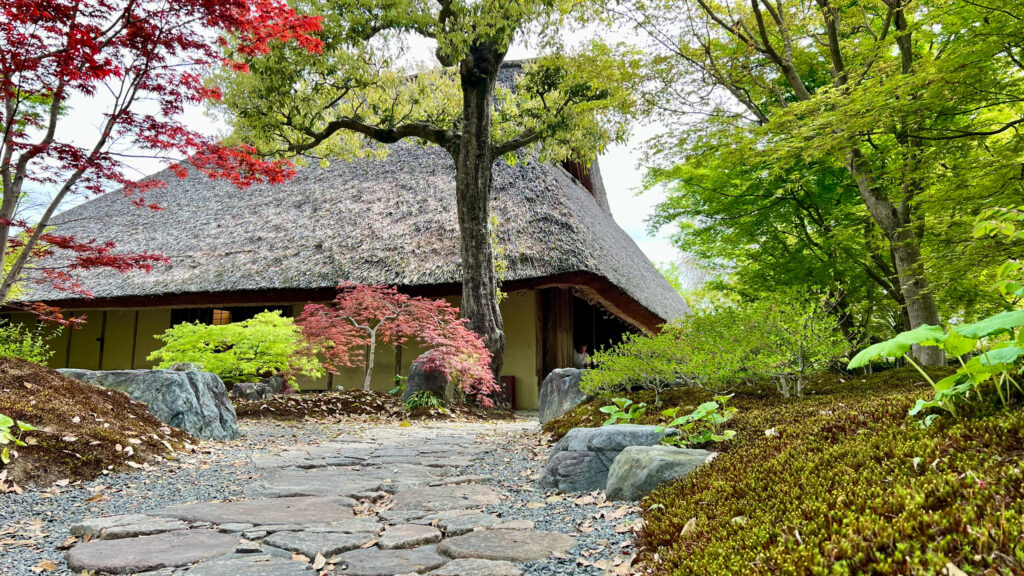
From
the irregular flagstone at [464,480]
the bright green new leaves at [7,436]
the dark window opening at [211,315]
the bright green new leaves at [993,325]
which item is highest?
the dark window opening at [211,315]

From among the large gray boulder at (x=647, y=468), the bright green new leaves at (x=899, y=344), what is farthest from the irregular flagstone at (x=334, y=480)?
the bright green new leaves at (x=899, y=344)

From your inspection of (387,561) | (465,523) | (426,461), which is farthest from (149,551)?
(426,461)

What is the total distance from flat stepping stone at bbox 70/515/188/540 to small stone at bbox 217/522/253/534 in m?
0.15

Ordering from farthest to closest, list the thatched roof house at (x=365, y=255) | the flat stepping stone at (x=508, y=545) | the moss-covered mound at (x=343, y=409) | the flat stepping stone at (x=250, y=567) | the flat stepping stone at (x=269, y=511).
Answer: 1. the thatched roof house at (x=365, y=255)
2. the moss-covered mound at (x=343, y=409)
3. the flat stepping stone at (x=269, y=511)
4. the flat stepping stone at (x=508, y=545)
5. the flat stepping stone at (x=250, y=567)

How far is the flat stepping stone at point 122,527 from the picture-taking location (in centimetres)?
227

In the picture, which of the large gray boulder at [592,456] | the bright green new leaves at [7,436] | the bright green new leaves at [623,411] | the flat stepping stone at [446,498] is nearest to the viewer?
the flat stepping stone at [446,498]

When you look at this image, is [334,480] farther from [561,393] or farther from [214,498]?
[561,393]

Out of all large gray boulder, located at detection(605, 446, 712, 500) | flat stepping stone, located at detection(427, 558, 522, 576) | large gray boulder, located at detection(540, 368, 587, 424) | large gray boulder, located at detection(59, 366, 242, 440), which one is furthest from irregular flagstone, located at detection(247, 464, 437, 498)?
large gray boulder, located at detection(540, 368, 587, 424)

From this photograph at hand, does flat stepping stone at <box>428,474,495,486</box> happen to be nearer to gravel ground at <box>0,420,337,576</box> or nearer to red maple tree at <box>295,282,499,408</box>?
gravel ground at <box>0,420,337,576</box>

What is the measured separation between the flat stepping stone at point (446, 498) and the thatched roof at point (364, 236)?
5.75 metres

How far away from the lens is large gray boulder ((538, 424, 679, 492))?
3080mm

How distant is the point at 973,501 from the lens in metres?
1.35

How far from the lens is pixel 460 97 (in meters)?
9.02

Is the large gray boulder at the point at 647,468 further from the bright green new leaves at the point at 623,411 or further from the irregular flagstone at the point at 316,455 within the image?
the irregular flagstone at the point at 316,455
